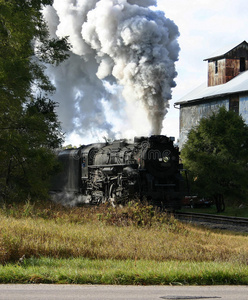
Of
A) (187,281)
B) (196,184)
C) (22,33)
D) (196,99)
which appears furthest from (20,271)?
(196,99)

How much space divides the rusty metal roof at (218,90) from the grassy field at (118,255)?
25.5 m

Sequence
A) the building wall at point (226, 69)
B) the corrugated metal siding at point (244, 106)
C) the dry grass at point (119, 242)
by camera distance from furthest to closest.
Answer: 1. the building wall at point (226, 69)
2. the corrugated metal siding at point (244, 106)
3. the dry grass at point (119, 242)

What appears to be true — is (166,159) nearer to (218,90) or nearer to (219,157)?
(219,157)

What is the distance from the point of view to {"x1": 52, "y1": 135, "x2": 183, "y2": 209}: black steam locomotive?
68.5ft

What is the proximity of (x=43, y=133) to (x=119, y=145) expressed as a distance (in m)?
4.40

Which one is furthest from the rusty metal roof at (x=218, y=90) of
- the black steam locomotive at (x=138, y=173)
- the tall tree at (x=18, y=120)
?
the tall tree at (x=18, y=120)

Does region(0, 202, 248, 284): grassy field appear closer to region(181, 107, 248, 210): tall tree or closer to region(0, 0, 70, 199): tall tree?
region(0, 0, 70, 199): tall tree

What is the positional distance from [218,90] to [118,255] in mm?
32637

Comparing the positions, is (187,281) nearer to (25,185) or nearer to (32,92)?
(25,185)

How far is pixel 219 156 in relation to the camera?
26641 mm

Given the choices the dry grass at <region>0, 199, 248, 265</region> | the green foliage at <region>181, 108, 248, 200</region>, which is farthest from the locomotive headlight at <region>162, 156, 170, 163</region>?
the dry grass at <region>0, 199, 248, 265</region>

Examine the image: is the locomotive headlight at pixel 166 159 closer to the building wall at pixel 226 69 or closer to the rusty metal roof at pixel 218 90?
the rusty metal roof at pixel 218 90

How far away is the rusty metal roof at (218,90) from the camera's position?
127ft

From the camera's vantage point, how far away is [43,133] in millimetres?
20297
